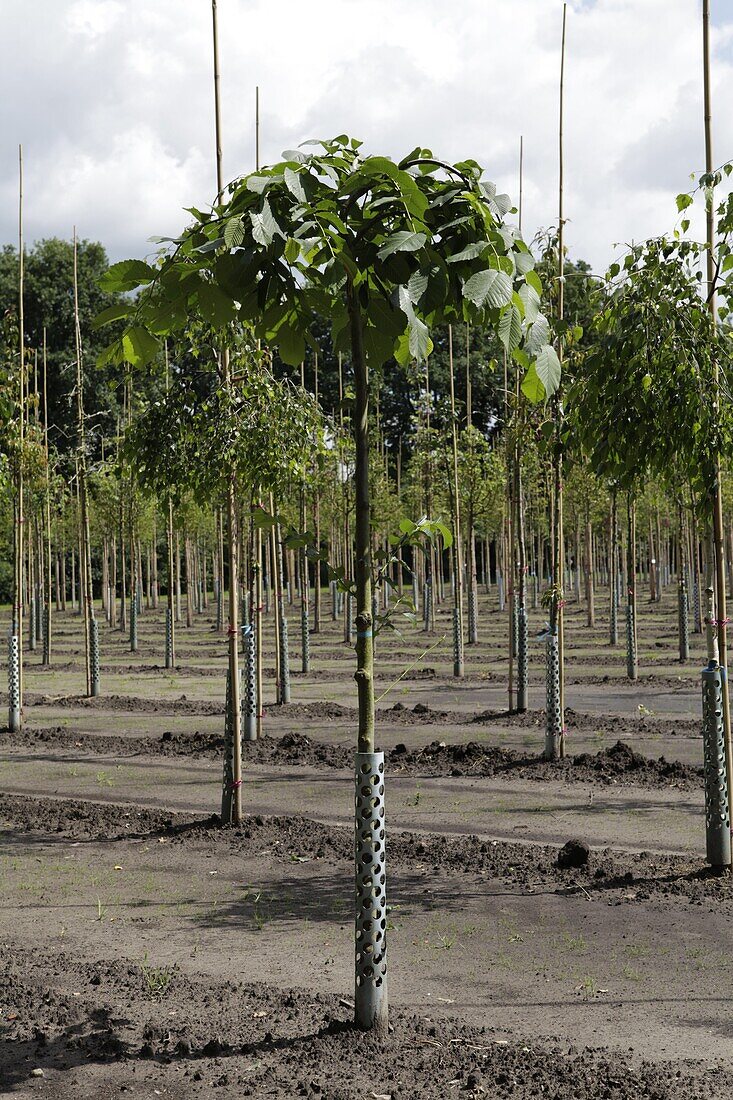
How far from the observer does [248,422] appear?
9.32 m

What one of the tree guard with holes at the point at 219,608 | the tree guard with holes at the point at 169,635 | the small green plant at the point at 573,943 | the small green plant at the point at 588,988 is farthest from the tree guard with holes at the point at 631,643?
the tree guard with holes at the point at 219,608

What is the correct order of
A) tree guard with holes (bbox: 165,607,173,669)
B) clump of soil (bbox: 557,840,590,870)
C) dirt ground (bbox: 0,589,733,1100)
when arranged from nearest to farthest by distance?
dirt ground (bbox: 0,589,733,1100) → clump of soil (bbox: 557,840,590,870) → tree guard with holes (bbox: 165,607,173,669)

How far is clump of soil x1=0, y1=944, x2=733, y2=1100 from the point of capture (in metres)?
4.32

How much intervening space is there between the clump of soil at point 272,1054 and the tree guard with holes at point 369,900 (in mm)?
148

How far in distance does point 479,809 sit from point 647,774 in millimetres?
2210

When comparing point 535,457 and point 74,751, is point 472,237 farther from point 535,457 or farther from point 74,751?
point 535,457

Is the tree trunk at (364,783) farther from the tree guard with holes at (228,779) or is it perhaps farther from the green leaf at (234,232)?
the tree guard with holes at (228,779)

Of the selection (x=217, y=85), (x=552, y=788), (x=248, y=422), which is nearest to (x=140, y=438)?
(x=248, y=422)

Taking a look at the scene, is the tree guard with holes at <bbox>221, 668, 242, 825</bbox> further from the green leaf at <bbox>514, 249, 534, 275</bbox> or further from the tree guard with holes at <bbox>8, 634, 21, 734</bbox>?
the tree guard with holes at <bbox>8, 634, 21, 734</bbox>

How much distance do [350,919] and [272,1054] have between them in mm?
2227

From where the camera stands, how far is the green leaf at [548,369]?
3951 millimetres

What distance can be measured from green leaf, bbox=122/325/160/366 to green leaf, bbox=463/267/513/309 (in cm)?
151

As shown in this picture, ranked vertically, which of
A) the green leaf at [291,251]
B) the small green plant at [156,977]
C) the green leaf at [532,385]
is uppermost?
the green leaf at [291,251]

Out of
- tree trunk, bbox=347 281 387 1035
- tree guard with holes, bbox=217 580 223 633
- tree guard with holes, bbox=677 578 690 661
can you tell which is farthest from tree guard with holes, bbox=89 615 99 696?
tree guard with holes, bbox=217 580 223 633
